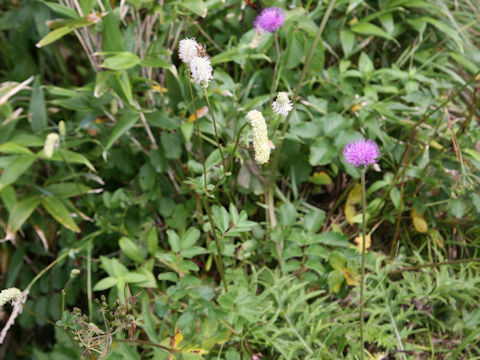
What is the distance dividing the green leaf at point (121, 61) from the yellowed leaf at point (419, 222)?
869mm

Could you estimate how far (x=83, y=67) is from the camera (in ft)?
5.85

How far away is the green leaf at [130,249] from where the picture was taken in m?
1.21

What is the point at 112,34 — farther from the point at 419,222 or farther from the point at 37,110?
the point at 419,222

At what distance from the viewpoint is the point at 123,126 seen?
1.19 meters

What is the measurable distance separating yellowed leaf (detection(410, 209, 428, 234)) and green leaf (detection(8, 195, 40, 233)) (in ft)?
3.65

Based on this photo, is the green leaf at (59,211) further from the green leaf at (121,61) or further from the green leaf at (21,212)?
the green leaf at (121,61)

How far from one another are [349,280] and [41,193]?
96 centimetres

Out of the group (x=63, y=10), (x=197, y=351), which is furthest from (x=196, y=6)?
(x=197, y=351)

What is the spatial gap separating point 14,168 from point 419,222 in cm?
115

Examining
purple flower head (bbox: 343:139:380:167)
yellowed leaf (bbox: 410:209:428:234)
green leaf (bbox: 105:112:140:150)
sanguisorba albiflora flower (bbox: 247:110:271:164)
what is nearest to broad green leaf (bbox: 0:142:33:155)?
green leaf (bbox: 105:112:140:150)

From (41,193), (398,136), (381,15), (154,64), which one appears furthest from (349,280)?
(41,193)

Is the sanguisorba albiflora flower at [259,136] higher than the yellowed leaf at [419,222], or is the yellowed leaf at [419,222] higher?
the sanguisorba albiflora flower at [259,136]

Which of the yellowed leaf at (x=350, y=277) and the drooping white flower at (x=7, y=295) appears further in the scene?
the yellowed leaf at (x=350, y=277)

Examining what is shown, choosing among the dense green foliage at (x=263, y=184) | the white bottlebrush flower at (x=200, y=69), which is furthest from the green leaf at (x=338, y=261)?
the white bottlebrush flower at (x=200, y=69)
